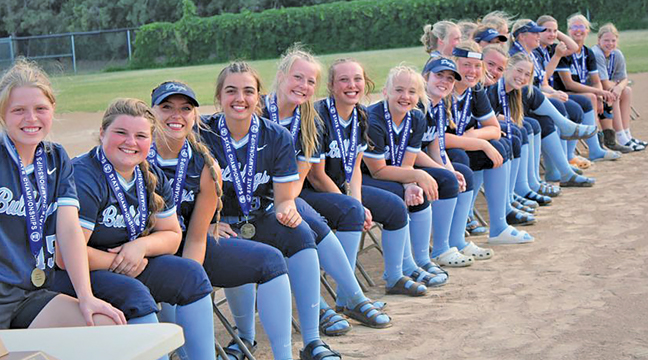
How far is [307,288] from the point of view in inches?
174

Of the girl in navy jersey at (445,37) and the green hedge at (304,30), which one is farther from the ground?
the girl in navy jersey at (445,37)

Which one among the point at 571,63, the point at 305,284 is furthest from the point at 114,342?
the point at 571,63

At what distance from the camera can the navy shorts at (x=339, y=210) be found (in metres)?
5.11

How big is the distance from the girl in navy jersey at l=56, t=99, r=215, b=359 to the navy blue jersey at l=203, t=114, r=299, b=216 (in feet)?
2.27

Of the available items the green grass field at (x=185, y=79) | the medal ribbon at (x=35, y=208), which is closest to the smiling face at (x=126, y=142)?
the medal ribbon at (x=35, y=208)

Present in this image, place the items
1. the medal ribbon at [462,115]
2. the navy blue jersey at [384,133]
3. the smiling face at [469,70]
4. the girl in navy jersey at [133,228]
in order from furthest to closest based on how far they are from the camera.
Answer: the medal ribbon at [462,115] → the smiling face at [469,70] → the navy blue jersey at [384,133] → the girl in navy jersey at [133,228]

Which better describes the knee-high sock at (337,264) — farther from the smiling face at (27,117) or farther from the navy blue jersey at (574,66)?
the navy blue jersey at (574,66)

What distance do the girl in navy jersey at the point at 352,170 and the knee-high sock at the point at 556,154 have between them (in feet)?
11.7

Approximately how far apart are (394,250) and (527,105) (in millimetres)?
3674

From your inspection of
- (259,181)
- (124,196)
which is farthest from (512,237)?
(124,196)

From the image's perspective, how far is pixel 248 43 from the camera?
37.8 meters

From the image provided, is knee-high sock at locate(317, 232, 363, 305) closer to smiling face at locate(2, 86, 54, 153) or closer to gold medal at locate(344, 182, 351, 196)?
gold medal at locate(344, 182, 351, 196)

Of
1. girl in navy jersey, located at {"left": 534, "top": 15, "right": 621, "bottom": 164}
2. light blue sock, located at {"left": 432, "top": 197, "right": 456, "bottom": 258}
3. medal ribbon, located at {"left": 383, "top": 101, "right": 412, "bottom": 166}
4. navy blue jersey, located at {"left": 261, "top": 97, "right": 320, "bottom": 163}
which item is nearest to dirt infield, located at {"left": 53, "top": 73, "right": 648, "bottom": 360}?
light blue sock, located at {"left": 432, "top": 197, "right": 456, "bottom": 258}

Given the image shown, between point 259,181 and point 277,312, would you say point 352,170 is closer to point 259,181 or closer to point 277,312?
point 259,181
